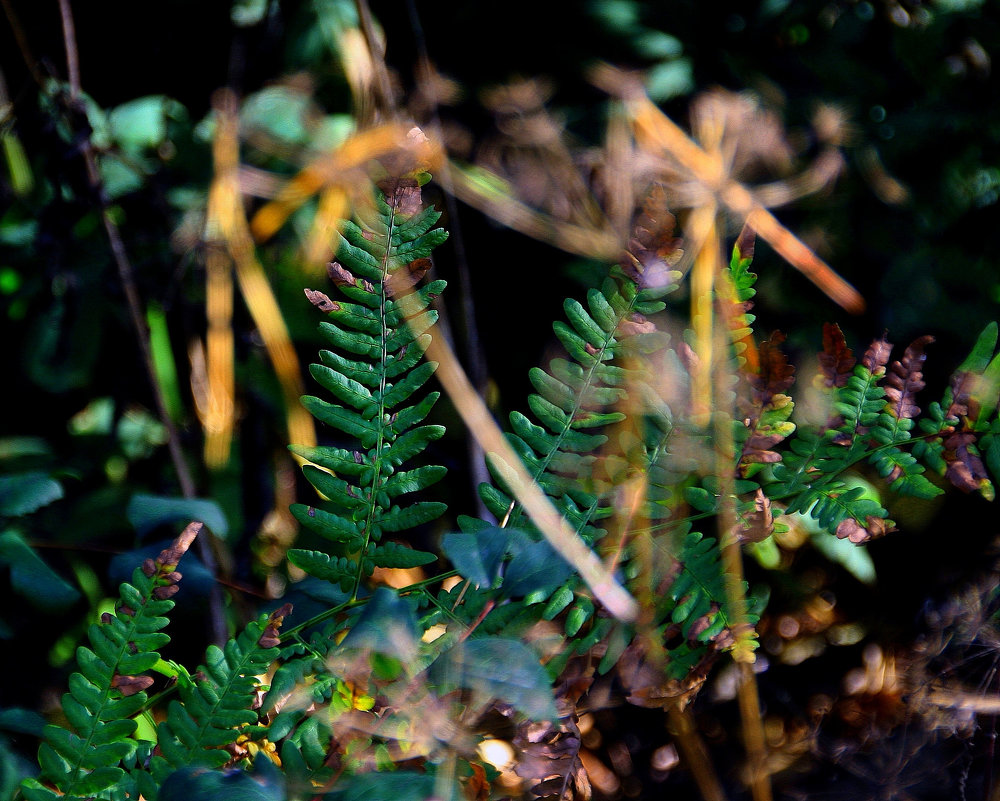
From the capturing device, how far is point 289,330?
1.12m

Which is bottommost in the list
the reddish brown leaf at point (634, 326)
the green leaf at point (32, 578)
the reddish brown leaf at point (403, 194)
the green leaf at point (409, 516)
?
the green leaf at point (32, 578)

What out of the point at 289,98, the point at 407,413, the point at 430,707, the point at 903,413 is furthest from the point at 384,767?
the point at 289,98

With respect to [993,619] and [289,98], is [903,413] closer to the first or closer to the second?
[993,619]

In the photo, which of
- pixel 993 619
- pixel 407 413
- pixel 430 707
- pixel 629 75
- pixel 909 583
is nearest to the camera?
pixel 430 707

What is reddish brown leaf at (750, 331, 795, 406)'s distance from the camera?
492 millimetres

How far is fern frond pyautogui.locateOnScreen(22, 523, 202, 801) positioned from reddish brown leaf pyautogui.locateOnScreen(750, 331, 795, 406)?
343mm

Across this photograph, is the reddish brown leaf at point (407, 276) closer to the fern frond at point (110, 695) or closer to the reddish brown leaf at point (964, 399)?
the fern frond at point (110, 695)

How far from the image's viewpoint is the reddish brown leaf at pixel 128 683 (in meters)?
0.45

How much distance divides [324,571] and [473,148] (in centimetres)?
84

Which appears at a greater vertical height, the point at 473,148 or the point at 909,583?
the point at 473,148

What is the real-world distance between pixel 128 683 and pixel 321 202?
80cm

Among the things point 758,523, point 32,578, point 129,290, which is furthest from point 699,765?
point 129,290

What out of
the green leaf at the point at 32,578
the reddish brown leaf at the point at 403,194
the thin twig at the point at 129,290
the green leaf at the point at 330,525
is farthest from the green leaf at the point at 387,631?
the thin twig at the point at 129,290

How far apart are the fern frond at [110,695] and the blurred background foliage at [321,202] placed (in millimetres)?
451
